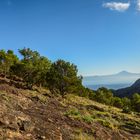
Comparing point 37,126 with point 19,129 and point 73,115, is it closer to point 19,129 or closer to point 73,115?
point 19,129

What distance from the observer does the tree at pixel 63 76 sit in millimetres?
62069

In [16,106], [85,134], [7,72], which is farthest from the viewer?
[7,72]

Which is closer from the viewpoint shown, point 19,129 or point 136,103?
point 19,129

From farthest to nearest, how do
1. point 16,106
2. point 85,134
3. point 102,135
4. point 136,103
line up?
point 136,103, point 16,106, point 102,135, point 85,134

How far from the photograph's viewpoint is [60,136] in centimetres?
1862

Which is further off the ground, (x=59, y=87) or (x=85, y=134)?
(x=59, y=87)

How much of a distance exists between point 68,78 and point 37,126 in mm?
42310

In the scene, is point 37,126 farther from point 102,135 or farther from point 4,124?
point 102,135

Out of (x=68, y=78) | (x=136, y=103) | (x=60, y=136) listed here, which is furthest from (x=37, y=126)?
(x=136, y=103)

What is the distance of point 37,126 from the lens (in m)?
19.0

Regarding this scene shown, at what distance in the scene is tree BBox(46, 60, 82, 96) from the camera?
62069 millimetres

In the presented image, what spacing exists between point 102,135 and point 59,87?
42545mm

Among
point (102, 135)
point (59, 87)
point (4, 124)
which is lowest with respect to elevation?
point (102, 135)

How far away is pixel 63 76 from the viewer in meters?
62.5
